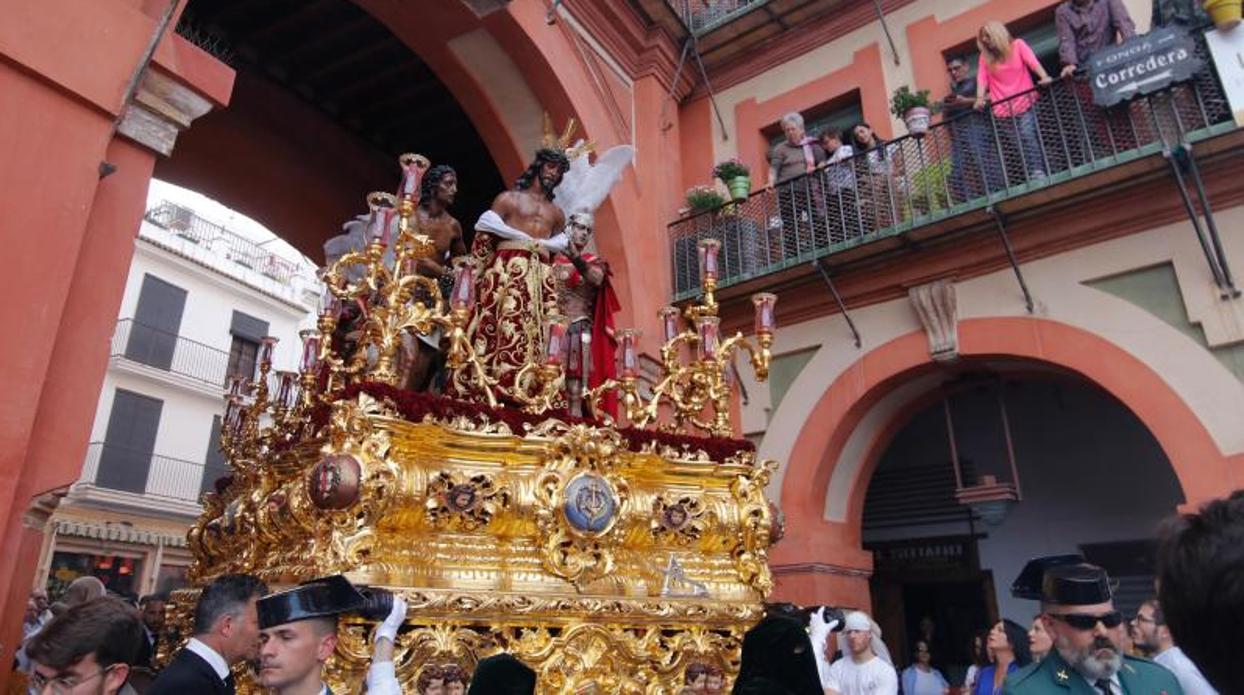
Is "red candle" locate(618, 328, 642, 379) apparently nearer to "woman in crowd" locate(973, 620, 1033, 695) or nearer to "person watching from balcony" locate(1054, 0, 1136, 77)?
"woman in crowd" locate(973, 620, 1033, 695)

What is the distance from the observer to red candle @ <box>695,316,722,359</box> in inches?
185

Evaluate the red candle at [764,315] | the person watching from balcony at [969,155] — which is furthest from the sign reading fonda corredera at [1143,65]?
the red candle at [764,315]

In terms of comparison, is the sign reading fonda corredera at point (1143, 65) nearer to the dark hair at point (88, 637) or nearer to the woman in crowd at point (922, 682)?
the woman in crowd at point (922, 682)

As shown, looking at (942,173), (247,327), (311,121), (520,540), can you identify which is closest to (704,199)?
(942,173)

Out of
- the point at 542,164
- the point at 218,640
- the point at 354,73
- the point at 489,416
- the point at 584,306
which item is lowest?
the point at 218,640

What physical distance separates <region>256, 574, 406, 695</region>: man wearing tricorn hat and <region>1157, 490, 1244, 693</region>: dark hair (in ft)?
6.47

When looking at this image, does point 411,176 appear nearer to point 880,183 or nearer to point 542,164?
point 542,164

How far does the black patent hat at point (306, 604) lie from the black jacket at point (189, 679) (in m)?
0.32

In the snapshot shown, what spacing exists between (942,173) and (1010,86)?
3.21 feet

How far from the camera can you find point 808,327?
8227mm

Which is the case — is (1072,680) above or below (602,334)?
below

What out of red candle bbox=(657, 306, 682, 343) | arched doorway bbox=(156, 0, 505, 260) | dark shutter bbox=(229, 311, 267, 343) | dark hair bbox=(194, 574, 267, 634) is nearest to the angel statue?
red candle bbox=(657, 306, 682, 343)

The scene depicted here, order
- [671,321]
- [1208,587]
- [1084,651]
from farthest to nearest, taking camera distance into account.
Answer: [671,321]
[1084,651]
[1208,587]

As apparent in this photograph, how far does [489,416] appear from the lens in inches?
157
